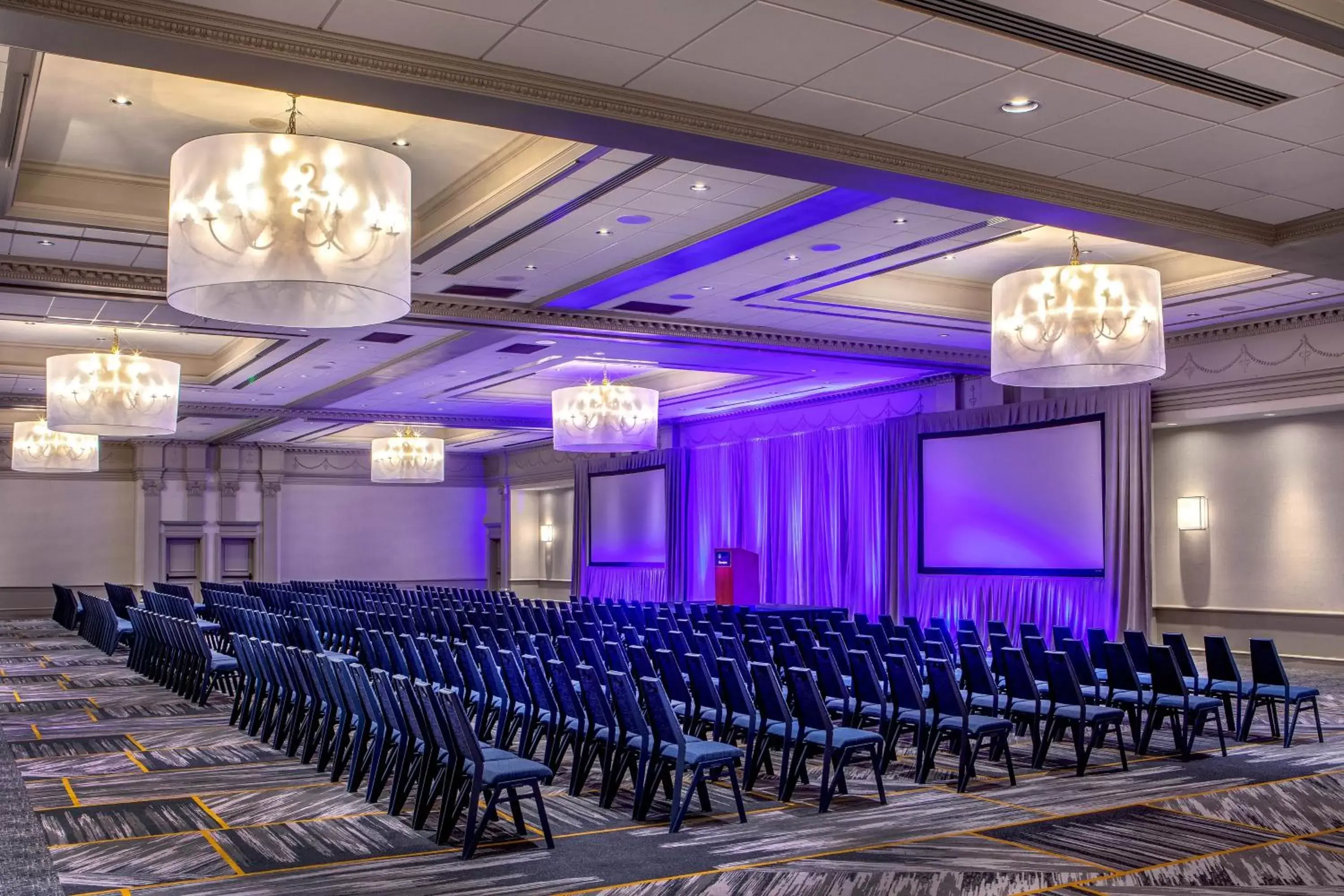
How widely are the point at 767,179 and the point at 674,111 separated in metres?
2.65

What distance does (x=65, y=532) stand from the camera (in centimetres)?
2706

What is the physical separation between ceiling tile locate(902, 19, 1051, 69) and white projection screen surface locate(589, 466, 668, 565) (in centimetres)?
1842

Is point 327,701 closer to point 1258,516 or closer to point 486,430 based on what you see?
point 1258,516

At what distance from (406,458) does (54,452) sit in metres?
6.03

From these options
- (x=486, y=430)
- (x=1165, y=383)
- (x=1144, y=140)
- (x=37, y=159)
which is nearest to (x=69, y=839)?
(x=37, y=159)

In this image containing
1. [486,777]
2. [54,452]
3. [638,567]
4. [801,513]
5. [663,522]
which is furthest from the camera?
[638,567]

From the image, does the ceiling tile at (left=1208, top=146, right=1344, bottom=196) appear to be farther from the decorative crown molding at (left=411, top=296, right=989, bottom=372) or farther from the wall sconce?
the wall sconce

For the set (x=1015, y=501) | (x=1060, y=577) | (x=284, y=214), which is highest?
(x=284, y=214)

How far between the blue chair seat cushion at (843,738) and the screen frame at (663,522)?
16547 millimetres

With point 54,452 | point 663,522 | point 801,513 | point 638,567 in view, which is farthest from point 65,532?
point 801,513

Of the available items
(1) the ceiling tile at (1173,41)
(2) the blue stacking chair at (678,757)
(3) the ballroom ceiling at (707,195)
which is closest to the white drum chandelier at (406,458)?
(3) the ballroom ceiling at (707,195)

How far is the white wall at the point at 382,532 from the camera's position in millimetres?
29703

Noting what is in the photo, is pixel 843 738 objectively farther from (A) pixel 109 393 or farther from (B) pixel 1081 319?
(A) pixel 109 393

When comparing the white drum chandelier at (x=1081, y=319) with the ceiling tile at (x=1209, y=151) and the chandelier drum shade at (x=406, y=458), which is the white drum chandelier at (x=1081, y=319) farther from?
the chandelier drum shade at (x=406, y=458)
